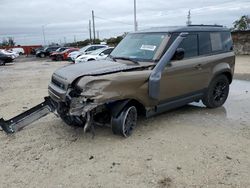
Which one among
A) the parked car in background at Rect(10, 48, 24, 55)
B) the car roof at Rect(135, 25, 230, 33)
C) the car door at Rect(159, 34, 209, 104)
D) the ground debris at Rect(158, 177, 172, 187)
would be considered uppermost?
the car roof at Rect(135, 25, 230, 33)

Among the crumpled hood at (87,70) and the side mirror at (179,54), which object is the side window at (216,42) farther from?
the crumpled hood at (87,70)

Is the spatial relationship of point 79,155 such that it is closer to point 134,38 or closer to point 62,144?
point 62,144

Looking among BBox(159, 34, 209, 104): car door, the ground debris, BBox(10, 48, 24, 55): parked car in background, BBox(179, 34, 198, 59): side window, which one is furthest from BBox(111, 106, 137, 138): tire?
BBox(10, 48, 24, 55): parked car in background

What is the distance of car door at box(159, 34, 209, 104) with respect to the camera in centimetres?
613

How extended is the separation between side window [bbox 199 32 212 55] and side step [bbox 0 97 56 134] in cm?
341

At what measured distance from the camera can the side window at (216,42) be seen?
24.1 feet

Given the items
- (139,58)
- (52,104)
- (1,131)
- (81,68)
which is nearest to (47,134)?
(52,104)

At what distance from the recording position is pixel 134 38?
6.96 m

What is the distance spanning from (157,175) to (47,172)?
1.51m

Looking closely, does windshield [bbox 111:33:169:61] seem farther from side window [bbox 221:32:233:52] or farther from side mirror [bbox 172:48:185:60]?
side window [bbox 221:32:233:52]

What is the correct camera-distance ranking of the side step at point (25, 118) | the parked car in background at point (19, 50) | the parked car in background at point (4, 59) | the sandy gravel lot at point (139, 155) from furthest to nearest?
1. the parked car in background at point (19, 50)
2. the parked car in background at point (4, 59)
3. the side step at point (25, 118)
4. the sandy gravel lot at point (139, 155)

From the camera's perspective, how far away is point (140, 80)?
5629mm

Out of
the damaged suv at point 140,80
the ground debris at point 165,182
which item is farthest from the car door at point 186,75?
the ground debris at point 165,182

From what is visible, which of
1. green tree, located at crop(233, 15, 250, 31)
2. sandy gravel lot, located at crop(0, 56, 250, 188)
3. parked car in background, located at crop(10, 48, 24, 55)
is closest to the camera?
sandy gravel lot, located at crop(0, 56, 250, 188)
